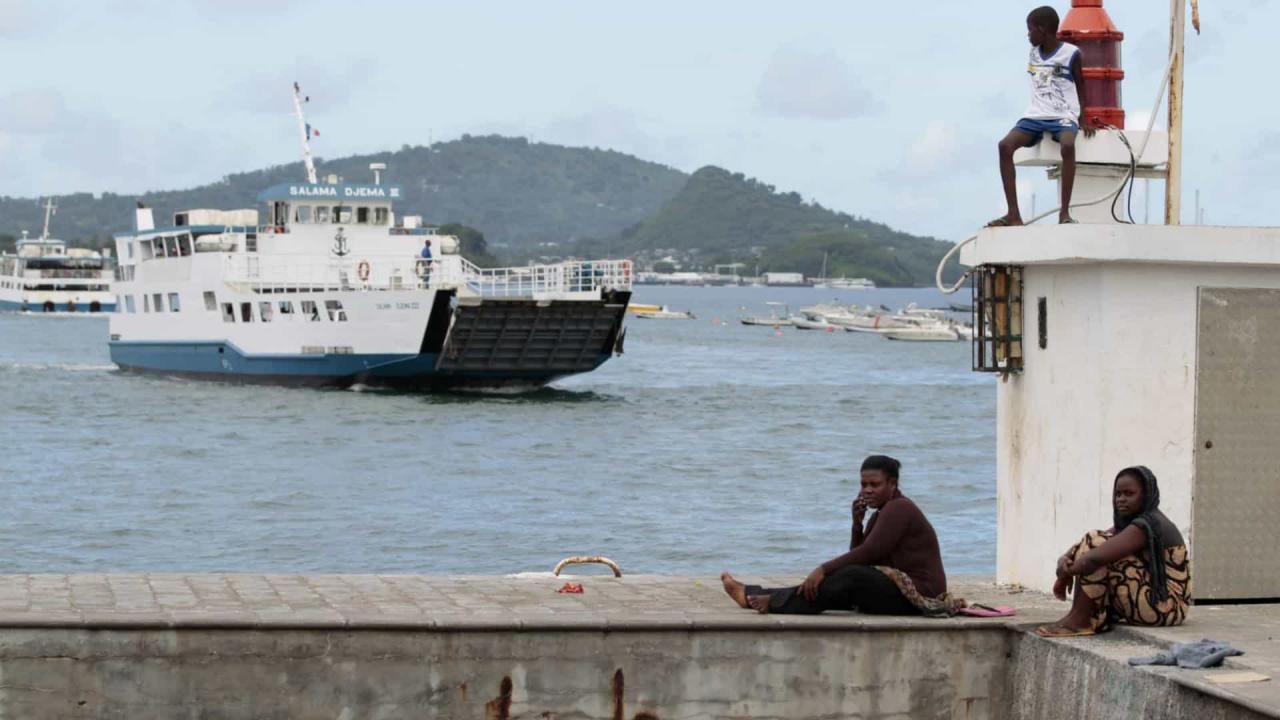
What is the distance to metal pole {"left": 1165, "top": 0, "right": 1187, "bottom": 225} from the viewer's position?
30.7 feet

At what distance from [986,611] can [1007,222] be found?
7.03 feet

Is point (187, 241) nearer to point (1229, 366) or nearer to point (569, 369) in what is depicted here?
point (569, 369)

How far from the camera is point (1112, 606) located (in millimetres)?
8000

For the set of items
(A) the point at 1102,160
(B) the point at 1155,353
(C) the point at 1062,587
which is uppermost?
(A) the point at 1102,160

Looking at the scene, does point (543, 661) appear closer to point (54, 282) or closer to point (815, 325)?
point (815, 325)

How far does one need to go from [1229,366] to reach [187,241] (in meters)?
43.8

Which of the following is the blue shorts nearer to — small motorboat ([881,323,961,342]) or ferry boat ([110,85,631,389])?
ferry boat ([110,85,631,389])

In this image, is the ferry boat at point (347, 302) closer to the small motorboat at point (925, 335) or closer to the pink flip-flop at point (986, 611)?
the pink flip-flop at point (986, 611)

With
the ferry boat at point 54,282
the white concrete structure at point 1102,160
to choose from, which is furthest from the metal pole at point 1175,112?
the ferry boat at point 54,282

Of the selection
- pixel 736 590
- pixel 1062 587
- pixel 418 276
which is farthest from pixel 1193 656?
pixel 418 276

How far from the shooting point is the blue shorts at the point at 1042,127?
9516 millimetres

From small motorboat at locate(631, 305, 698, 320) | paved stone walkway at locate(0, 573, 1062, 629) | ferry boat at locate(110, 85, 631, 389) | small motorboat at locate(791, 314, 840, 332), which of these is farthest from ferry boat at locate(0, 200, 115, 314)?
paved stone walkway at locate(0, 573, 1062, 629)

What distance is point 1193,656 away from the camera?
7.28 meters

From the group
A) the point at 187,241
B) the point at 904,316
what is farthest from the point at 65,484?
the point at 904,316
